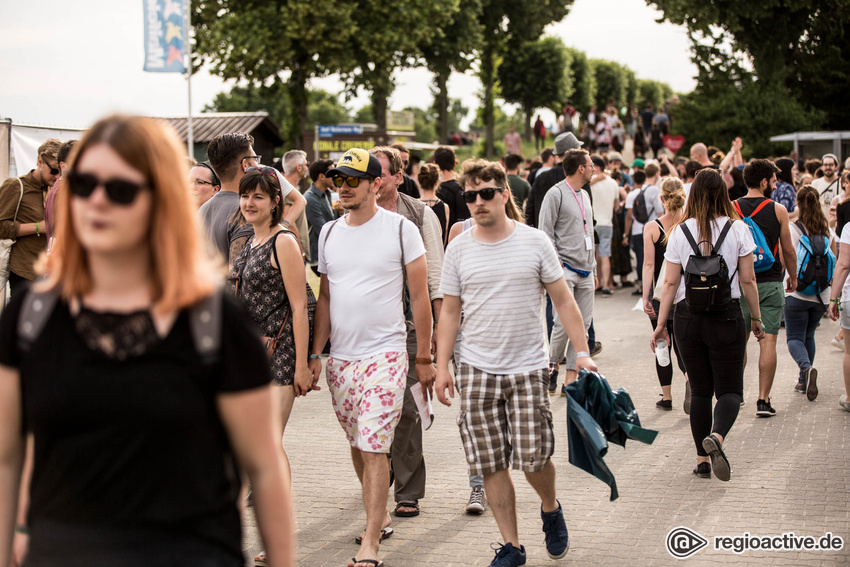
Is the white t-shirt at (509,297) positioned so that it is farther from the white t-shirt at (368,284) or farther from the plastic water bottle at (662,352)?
the plastic water bottle at (662,352)

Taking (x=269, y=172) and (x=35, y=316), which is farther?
(x=269, y=172)

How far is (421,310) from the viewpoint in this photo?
4848 mm

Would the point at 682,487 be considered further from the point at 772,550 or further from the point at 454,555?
the point at 454,555

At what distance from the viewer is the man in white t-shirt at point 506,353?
4.44 metres

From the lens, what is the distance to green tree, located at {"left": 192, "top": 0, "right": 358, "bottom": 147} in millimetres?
34375

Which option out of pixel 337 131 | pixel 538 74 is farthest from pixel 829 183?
pixel 538 74

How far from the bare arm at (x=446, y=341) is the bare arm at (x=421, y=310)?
0.46ft

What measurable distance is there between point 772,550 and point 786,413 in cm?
320

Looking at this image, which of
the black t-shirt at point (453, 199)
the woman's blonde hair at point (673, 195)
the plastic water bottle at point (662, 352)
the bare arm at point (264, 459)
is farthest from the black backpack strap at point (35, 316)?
the black t-shirt at point (453, 199)

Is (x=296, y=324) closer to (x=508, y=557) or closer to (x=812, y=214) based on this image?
(x=508, y=557)

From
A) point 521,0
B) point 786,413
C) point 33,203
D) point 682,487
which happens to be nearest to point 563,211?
point 786,413

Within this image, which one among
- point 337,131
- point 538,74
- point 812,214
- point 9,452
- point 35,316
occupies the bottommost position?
point 9,452

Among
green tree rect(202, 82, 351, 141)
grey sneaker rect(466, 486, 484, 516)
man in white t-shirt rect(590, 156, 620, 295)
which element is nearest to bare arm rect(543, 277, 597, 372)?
grey sneaker rect(466, 486, 484, 516)

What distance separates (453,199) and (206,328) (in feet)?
24.4
